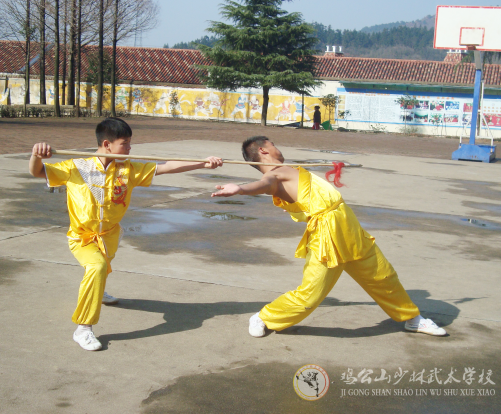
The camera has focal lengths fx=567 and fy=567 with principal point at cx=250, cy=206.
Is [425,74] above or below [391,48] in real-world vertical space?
below

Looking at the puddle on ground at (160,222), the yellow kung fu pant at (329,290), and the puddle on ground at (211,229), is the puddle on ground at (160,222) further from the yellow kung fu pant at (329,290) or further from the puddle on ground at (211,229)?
the yellow kung fu pant at (329,290)

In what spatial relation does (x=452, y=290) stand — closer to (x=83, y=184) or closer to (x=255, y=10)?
(x=83, y=184)

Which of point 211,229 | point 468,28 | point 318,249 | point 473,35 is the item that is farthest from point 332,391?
point 468,28

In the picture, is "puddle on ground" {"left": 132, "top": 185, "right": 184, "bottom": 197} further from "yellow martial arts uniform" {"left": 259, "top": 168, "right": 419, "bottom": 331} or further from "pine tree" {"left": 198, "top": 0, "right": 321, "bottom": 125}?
"pine tree" {"left": 198, "top": 0, "right": 321, "bottom": 125}

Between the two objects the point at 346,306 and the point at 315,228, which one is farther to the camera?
the point at 346,306

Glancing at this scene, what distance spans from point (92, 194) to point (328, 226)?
146 cm

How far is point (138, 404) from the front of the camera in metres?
2.74

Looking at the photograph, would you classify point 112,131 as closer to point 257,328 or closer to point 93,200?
point 93,200

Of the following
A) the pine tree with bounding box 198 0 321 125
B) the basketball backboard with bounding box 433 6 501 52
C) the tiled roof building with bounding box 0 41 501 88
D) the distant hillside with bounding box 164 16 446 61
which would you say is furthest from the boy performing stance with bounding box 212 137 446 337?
the distant hillside with bounding box 164 16 446 61

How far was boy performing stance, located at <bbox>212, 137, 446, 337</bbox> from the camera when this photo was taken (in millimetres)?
3422

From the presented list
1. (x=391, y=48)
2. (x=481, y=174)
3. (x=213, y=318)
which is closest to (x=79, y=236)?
(x=213, y=318)

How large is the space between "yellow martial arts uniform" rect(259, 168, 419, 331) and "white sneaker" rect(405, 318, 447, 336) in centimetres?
28

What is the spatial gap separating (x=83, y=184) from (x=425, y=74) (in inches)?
1575

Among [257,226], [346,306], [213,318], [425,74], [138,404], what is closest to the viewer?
[138,404]
